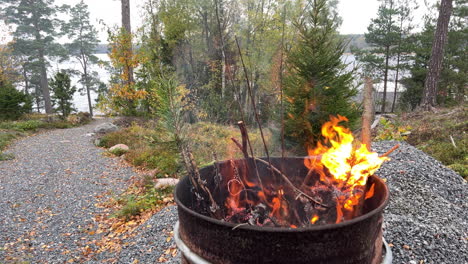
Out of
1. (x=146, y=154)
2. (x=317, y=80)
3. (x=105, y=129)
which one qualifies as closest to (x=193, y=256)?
(x=317, y=80)

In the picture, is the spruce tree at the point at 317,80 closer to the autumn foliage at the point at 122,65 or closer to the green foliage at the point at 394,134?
the green foliage at the point at 394,134

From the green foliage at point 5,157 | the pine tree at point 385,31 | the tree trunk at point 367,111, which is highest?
the pine tree at point 385,31

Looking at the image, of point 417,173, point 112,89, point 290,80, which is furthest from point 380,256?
point 112,89

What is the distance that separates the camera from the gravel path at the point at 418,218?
2633 mm

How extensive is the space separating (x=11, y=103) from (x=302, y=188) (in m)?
17.1

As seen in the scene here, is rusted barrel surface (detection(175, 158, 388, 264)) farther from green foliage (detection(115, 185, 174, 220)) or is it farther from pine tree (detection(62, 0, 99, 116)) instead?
pine tree (detection(62, 0, 99, 116))

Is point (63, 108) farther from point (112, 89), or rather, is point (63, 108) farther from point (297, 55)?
point (297, 55)

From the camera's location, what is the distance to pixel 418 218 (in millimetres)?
3238

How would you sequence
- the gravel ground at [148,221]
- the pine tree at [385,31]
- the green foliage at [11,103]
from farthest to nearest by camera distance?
the pine tree at [385,31] < the green foliage at [11,103] < the gravel ground at [148,221]

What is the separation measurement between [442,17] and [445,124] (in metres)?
4.45

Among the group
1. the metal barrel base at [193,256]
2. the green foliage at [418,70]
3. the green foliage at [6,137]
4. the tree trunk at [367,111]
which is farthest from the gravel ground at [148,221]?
the green foliage at [418,70]

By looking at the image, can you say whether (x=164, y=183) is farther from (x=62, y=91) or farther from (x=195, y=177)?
(x=62, y=91)

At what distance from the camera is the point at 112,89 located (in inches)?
491

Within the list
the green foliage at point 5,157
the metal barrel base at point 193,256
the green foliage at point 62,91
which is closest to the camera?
the metal barrel base at point 193,256
